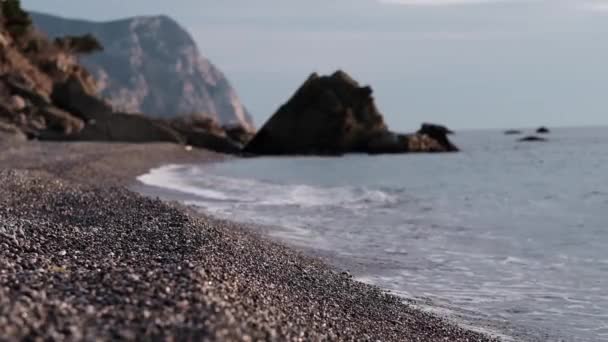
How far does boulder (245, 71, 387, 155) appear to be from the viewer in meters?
57.4

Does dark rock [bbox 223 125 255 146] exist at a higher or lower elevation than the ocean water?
higher

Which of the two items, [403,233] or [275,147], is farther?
[275,147]

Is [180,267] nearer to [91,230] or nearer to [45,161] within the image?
[91,230]

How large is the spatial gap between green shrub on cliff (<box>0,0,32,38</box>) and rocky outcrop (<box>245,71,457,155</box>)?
21108 millimetres

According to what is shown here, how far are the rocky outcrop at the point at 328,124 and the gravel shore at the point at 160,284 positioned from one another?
42.6 m

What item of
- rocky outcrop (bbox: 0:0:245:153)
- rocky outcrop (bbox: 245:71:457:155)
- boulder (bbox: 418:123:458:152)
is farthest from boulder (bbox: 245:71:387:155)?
boulder (bbox: 418:123:458:152)

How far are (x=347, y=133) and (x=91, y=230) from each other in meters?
48.5

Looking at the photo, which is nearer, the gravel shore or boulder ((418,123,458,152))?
the gravel shore

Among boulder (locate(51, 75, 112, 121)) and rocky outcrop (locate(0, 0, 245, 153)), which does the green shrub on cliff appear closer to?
rocky outcrop (locate(0, 0, 245, 153))

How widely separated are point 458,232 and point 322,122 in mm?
41184

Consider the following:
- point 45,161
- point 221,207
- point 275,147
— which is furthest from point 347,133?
point 221,207

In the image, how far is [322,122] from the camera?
5747 cm

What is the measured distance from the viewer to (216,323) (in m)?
4.91

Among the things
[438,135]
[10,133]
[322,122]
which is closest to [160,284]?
[10,133]
